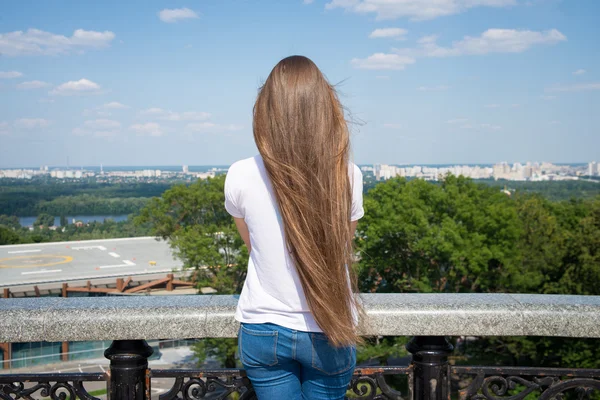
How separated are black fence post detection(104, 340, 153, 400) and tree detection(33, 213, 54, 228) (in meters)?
63.1

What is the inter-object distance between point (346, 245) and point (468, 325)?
3.69 feet

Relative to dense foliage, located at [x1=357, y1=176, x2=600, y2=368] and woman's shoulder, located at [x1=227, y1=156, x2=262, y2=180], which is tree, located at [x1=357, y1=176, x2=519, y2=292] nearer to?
dense foliage, located at [x1=357, y1=176, x2=600, y2=368]

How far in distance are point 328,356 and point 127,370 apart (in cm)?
126

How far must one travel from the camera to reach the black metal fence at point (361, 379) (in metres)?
2.86

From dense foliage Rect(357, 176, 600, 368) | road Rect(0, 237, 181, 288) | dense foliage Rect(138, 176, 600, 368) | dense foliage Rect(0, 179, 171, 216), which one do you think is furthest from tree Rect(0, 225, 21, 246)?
dense foliage Rect(357, 176, 600, 368)

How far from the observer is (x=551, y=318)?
2918mm

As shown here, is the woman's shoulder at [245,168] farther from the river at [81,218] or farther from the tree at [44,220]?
the tree at [44,220]

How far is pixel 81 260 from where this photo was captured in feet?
166

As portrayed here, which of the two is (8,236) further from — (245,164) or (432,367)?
(245,164)

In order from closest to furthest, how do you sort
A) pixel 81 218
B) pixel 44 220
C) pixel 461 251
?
pixel 461 251
pixel 44 220
pixel 81 218

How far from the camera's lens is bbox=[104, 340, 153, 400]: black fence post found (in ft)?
9.33

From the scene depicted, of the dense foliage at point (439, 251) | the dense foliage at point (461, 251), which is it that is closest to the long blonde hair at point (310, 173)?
the dense foliage at point (439, 251)

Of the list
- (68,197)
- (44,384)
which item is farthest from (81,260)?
(44,384)

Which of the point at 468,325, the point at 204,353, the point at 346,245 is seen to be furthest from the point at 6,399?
the point at 204,353
